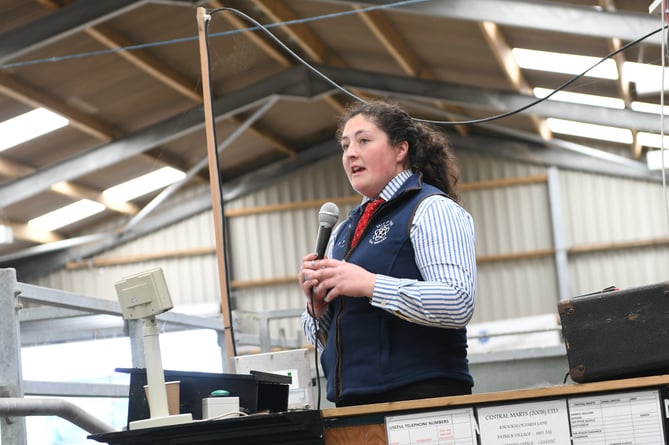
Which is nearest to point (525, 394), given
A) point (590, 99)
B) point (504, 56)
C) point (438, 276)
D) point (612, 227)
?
point (438, 276)

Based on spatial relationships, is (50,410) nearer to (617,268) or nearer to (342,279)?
(342,279)

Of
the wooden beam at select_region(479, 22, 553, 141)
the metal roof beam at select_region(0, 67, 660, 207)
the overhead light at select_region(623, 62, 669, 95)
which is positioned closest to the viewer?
the overhead light at select_region(623, 62, 669, 95)

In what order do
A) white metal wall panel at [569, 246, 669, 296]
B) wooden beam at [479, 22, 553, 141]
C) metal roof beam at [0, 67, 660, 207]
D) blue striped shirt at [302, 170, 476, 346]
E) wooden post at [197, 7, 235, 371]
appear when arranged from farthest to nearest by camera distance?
1. white metal wall panel at [569, 246, 669, 296]
2. metal roof beam at [0, 67, 660, 207]
3. wooden beam at [479, 22, 553, 141]
4. wooden post at [197, 7, 235, 371]
5. blue striped shirt at [302, 170, 476, 346]

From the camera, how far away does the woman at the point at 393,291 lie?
5.41ft

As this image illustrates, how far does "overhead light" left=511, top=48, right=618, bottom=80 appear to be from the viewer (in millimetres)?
8258

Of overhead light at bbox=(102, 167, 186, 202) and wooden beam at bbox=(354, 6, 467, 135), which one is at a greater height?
wooden beam at bbox=(354, 6, 467, 135)

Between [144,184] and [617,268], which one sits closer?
[617,268]

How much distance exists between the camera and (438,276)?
168 cm

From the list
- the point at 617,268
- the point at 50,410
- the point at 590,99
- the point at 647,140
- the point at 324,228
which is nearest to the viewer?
the point at 324,228

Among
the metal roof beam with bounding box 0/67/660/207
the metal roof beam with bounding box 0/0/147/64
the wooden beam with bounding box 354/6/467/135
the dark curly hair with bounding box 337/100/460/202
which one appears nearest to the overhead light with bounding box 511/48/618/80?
the metal roof beam with bounding box 0/67/660/207

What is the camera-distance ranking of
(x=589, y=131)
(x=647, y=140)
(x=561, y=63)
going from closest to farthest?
(x=561, y=63)
(x=647, y=140)
(x=589, y=131)

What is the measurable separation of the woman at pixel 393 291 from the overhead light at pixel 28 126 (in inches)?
→ 304

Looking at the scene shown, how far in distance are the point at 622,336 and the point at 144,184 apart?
11.1 meters

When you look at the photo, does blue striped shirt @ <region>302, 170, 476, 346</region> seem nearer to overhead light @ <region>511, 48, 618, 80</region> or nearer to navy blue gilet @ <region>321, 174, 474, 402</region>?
navy blue gilet @ <region>321, 174, 474, 402</region>
